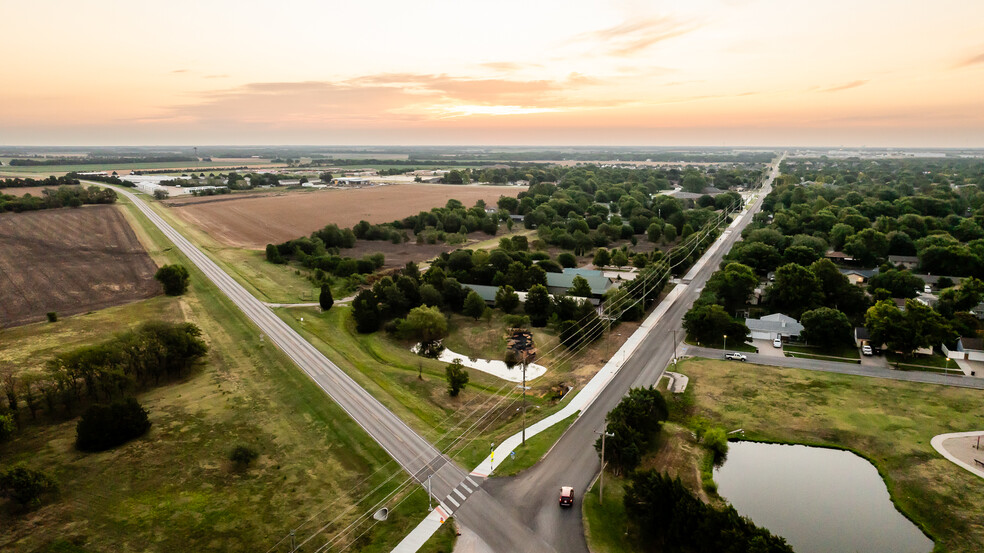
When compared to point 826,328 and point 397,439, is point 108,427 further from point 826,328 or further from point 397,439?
point 826,328

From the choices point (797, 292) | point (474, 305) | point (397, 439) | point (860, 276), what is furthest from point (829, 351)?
point (397, 439)

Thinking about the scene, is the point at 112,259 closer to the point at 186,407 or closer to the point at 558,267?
the point at 186,407

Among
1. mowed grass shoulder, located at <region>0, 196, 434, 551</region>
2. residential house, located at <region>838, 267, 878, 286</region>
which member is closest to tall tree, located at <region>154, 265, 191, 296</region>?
mowed grass shoulder, located at <region>0, 196, 434, 551</region>

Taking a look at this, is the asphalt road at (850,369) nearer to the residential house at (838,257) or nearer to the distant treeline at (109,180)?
the residential house at (838,257)

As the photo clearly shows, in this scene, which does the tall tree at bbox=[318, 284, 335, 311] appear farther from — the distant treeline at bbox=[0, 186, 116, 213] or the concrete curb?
the distant treeline at bbox=[0, 186, 116, 213]

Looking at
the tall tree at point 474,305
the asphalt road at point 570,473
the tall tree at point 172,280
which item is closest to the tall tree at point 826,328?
the asphalt road at point 570,473

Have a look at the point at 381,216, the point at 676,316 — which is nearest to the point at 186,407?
the point at 676,316
